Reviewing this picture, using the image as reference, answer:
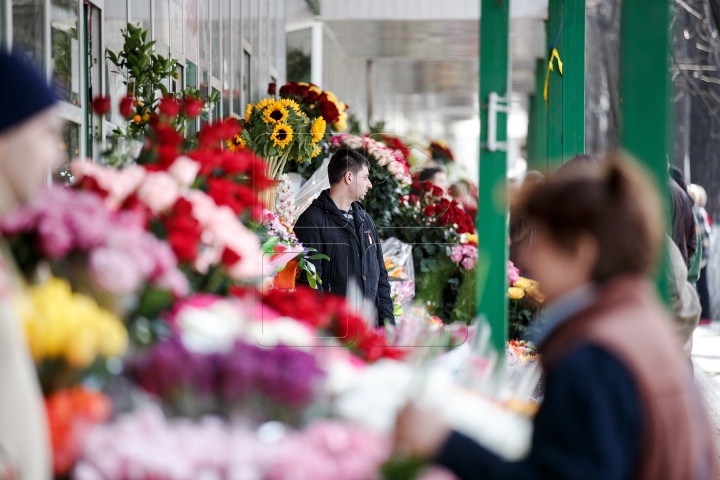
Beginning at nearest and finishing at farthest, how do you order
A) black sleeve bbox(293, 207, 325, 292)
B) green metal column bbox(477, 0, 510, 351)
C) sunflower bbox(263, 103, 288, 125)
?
green metal column bbox(477, 0, 510, 351), black sleeve bbox(293, 207, 325, 292), sunflower bbox(263, 103, 288, 125)

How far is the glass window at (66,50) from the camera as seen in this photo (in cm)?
430

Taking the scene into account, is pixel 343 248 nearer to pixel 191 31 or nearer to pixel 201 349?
pixel 201 349

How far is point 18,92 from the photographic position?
1.52 meters

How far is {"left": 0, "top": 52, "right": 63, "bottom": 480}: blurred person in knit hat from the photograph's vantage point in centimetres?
132

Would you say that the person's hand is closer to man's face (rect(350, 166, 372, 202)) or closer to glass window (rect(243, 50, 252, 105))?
man's face (rect(350, 166, 372, 202))

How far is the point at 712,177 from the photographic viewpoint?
42.2 ft

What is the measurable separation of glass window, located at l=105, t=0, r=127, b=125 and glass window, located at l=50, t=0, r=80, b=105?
0.31 metres

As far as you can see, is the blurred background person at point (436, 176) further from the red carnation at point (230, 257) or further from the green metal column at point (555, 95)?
the red carnation at point (230, 257)

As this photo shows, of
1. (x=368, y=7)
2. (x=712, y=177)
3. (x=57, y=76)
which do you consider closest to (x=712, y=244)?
(x=712, y=177)

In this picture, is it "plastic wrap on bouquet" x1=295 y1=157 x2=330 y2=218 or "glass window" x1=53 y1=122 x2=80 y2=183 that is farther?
"plastic wrap on bouquet" x1=295 y1=157 x2=330 y2=218

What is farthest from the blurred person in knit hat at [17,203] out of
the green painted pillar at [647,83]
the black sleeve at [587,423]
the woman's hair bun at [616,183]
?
the green painted pillar at [647,83]

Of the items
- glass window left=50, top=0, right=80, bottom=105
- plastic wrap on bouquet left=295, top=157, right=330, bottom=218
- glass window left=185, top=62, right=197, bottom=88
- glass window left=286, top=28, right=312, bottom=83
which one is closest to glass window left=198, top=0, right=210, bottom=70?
glass window left=185, top=62, right=197, bottom=88

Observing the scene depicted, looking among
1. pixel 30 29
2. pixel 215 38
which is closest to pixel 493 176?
pixel 30 29

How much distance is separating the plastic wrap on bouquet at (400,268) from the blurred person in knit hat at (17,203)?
2461mm
